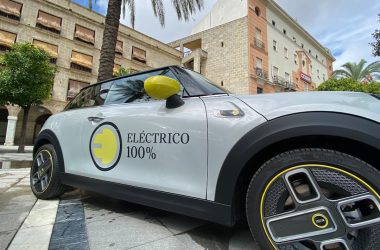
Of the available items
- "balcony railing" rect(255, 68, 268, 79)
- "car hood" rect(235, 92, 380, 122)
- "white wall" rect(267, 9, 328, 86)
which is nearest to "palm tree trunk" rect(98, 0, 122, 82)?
"car hood" rect(235, 92, 380, 122)

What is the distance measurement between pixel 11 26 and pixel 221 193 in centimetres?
2308

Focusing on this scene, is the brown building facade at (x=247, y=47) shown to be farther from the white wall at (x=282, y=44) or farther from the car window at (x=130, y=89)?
the car window at (x=130, y=89)

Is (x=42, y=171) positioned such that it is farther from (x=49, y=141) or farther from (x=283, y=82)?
(x=283, y=82)

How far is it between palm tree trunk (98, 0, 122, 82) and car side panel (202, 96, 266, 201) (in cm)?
520

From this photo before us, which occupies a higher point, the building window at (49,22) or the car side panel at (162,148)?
the building window at (49,22)

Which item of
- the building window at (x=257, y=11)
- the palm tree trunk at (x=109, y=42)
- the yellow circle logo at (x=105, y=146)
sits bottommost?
the yellow circle logo at (x=105, y=146)

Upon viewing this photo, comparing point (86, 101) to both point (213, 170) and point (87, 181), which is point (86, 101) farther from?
point (213, 170)

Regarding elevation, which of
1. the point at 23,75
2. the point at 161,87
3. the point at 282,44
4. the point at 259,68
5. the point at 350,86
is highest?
the point at 282,44

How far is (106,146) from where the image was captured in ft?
8.23

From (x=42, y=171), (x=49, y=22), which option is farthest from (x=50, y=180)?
(x=49, y=22)

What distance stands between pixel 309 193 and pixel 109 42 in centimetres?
627

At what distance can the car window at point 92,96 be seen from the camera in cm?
299

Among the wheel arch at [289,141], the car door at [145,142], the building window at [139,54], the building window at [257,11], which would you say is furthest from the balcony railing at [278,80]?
the wheel arch at [289,141]

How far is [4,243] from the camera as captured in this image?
77.1 inches
